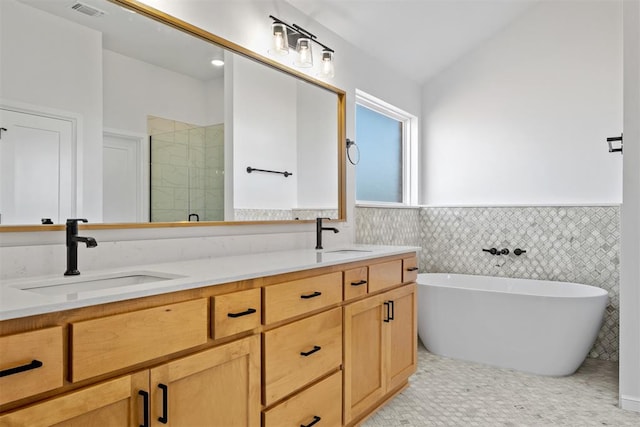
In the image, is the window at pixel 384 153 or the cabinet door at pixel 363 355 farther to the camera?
the window at pixel 384 153

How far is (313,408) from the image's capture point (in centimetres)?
186

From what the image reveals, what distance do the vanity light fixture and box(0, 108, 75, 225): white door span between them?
1.28 m

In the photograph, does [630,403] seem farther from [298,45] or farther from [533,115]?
[298,45]

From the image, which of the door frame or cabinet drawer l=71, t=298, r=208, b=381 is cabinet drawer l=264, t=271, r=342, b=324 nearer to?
cabinet drawer l=71, t=298, r=208, b=381

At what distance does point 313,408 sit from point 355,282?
0.60m

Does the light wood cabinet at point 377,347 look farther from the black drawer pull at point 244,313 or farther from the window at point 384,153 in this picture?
the window at point 384,153

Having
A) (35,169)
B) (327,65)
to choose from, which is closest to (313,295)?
(35,169)

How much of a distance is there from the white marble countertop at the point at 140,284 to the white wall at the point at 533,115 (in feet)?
7.64

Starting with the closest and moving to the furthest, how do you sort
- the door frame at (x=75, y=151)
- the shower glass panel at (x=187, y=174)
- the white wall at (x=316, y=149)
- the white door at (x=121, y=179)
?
1. the door frame at (x=75, y=151)
2. the white door at (x=121, y=179)
3. the shower glass panel at (x=187, y=174)
4. the white wall at (x=316, y=149)

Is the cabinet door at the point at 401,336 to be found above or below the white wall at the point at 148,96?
below

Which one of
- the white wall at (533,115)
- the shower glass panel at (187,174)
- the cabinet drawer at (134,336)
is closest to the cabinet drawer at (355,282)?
the shower glass panel at (187,174)

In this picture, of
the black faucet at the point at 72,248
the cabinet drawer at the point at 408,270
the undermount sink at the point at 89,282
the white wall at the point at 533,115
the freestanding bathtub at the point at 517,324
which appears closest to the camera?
the undermount sink at the point at 89,282

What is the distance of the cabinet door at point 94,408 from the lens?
37.8 inches

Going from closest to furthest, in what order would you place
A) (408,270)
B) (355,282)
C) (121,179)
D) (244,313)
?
(244,313) < (121,179) < (355,282) < (408,270)
